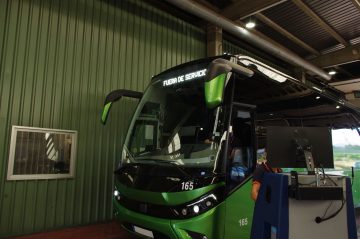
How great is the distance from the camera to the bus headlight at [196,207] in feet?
8.95

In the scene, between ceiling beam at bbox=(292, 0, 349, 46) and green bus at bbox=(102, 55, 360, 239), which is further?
ceiling beam at bbox=(292, 0, 349, 46)

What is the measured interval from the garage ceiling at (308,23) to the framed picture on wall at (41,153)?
3.77m

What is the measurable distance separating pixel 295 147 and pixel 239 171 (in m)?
0.77

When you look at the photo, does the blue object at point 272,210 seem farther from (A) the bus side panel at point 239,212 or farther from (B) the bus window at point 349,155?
(B) the bus window at point 349,155

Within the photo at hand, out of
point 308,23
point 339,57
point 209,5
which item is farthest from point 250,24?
point 339,57

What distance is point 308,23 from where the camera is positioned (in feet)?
22.5

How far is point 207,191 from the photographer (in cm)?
278

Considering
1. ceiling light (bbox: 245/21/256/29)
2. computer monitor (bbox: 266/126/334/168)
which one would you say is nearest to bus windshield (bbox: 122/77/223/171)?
computer monitor (bbox: 266/126/334/168)

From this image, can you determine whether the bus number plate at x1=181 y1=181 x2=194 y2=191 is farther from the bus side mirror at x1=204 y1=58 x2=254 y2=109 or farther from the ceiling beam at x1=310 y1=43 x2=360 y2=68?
the ceiling beam at x1=310 y1=43 x2=360 y2=68

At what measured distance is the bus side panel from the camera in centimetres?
Result: 288

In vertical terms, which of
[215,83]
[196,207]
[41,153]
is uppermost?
[215,83]

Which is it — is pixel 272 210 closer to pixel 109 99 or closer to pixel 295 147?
pixel 295 147

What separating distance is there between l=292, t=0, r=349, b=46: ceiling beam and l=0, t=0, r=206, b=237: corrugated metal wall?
3.04m

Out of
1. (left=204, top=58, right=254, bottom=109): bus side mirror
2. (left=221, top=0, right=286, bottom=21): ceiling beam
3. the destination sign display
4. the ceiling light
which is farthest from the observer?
the ceiling light
